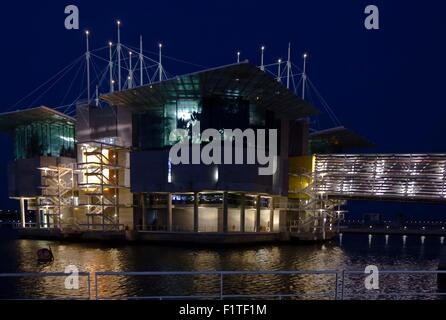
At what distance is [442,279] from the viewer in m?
20.5

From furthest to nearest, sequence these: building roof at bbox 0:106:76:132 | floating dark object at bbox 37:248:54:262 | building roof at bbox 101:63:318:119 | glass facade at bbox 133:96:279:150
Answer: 1. building roof at bbox 0:106:76:132
2. glass facade at bbox 133:96:279:150
3. building roof at bbox 101:63:318:119
4. floating dark object at bbox 37:248:54:262

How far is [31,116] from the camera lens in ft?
177

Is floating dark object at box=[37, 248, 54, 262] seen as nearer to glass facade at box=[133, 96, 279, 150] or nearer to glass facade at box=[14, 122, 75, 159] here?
glass facade at box=[133, 96, 279, 150]

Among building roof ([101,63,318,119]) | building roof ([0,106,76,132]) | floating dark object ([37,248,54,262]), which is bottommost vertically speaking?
floating dark object ([37,248,54,262])

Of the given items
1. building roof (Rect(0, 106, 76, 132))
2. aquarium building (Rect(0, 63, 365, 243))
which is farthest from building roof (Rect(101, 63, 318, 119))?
building roof (Rect(0, 106, 76, 132))

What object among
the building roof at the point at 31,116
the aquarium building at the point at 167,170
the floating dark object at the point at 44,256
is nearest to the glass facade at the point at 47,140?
the aquarium building at the point at 167,170

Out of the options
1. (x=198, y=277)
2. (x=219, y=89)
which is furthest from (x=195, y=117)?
(x=198, y=277)

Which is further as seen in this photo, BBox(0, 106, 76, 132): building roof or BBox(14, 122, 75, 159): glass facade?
BBox(14, 122, 75, 159): glass facade

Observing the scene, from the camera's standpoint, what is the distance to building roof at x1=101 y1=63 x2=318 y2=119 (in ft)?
129

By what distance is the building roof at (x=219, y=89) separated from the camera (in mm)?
39344

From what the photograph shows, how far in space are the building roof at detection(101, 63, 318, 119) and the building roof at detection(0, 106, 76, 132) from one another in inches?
439

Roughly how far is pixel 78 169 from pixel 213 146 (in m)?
20.8
